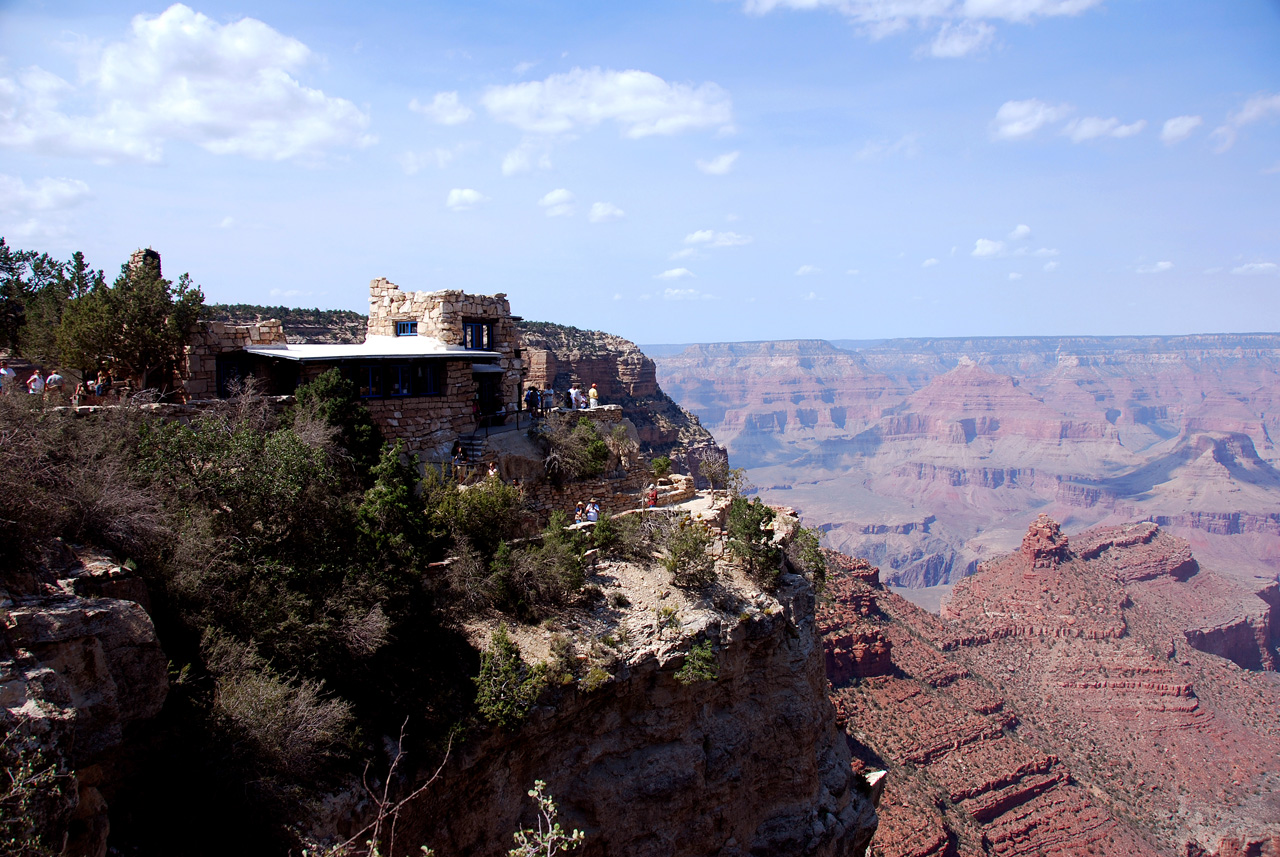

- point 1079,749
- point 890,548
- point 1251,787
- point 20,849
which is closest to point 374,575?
point 20,849

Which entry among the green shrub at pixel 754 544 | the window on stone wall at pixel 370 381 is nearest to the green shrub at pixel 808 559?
the green shrub at pixel 754 544

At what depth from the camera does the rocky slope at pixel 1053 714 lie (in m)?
37.6

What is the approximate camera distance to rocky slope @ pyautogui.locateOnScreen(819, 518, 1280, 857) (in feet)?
123

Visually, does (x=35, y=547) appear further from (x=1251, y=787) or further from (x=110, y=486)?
(x=1251, y=787)

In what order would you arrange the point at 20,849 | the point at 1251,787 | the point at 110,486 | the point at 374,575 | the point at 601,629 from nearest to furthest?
the point at 20,849, the point at 110,486, the point at 374,575, the point at 601,629, the point at 1251,787

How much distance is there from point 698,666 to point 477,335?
39.3ft

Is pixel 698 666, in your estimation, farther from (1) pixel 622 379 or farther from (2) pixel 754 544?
(1) pixel 622 379

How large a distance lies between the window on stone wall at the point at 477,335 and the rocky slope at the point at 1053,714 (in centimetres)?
1563

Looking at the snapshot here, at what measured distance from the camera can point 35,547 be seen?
870 centimetres

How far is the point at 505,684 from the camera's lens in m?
13.7

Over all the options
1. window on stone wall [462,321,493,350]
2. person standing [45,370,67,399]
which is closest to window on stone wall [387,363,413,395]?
window on stone wall [462,321,493,350]

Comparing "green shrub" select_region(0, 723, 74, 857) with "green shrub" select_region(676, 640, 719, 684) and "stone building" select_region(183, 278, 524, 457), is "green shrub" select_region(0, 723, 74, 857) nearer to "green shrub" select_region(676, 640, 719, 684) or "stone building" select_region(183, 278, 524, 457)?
"green shrub" select_region(676, 640, 719, 684)

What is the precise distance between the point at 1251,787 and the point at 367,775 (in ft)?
191

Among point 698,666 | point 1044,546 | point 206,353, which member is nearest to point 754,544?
point 698,666
